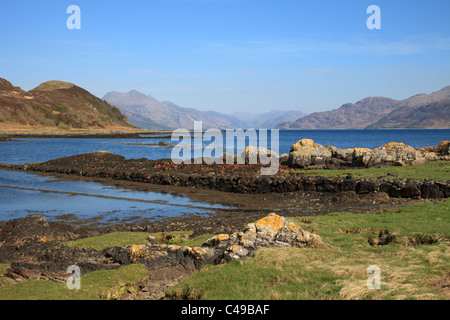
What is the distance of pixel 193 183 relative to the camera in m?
35.2

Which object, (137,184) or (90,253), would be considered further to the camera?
(137,184)

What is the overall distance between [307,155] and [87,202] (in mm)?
23964

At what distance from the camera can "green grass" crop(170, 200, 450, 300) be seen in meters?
8.45

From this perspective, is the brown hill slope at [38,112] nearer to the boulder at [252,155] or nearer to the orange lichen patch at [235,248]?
the boulder at [252,155]

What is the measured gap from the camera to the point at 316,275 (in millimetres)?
9578

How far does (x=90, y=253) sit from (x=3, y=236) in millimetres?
5562

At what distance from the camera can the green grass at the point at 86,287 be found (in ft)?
30.5

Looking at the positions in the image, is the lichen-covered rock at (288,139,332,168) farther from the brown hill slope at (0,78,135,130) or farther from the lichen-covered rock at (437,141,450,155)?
the brown hill slope at (0,78,135,130)

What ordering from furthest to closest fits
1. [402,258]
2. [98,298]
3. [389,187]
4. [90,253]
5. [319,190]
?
[319,190], [389,187], [90,253], [402,258], [98,298]

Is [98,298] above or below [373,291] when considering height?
below

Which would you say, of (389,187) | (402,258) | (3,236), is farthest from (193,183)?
(402,258)

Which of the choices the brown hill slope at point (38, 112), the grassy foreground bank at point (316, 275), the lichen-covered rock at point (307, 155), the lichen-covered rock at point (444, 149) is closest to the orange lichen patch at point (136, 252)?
the grassy foreground bank at point (316, 275)

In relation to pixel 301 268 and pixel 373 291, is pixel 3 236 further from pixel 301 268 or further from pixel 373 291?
pixel 373 291
